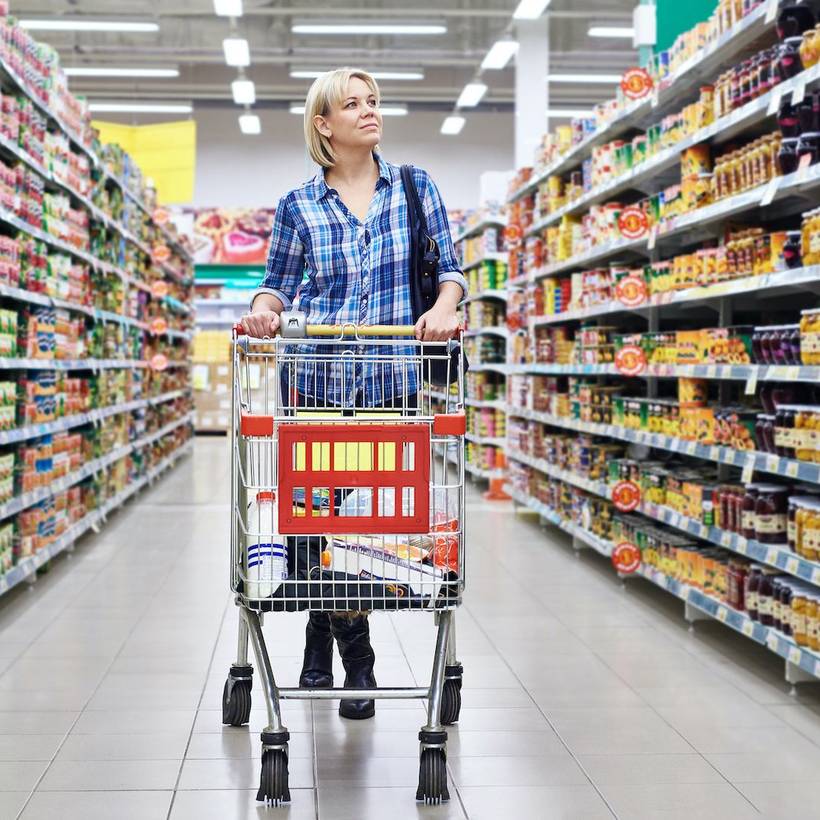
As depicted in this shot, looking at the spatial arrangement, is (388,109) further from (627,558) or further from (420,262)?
(420,262)

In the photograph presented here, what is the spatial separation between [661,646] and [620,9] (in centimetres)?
1024

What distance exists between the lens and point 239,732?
132 inches

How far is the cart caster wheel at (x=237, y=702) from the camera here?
3.38 m

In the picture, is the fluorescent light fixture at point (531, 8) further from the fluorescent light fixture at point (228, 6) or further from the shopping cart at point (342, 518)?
→ the shopping cart at point (342, 518)

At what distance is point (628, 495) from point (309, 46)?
11391 mm

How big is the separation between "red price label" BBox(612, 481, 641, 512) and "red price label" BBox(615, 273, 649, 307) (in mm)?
824

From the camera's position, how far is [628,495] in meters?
5.48

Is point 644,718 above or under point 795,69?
under

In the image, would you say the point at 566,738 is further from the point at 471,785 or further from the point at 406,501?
the point at 406,501

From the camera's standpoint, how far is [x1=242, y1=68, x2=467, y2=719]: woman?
3.16m

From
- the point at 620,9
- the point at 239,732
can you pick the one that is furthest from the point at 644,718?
the point at 620,9

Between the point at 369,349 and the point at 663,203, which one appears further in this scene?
the point at 663,203

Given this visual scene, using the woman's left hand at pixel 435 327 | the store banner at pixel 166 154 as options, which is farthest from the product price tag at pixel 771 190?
the store banner at pixel 166 154

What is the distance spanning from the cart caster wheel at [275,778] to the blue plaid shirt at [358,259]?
0.90 meters
